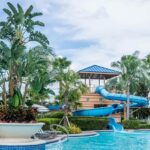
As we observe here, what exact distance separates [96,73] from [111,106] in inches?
217

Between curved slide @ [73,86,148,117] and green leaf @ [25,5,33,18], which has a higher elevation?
green leaf @ [25,5,33,18]

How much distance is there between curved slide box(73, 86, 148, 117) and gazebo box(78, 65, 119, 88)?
8.81 feet

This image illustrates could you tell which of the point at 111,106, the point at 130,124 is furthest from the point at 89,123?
the point at 111,106

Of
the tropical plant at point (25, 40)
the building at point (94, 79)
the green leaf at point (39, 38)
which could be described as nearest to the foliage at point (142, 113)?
the building at point (94, 79)

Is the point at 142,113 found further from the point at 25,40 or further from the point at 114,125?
the point at 25,40

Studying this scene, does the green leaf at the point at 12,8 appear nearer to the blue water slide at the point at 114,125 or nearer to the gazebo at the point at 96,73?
the blue water slide at the point at 114,125

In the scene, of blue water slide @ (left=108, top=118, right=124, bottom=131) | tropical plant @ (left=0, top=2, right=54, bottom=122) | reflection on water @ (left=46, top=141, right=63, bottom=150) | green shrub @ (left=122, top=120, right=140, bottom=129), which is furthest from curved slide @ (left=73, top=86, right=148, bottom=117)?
reflection on water @ (left=46, top=141, right=63, bottom=150)

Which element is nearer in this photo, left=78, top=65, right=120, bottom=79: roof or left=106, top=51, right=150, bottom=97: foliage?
left=106, top=51, right=150, bottom=97: foliage

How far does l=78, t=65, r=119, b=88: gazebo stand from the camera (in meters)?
45.9

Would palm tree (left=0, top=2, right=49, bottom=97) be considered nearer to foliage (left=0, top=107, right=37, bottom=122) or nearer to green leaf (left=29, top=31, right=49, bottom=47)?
green leaf (left=29, top=31, right=49, bottom=47)

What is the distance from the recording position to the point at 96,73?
46156 mm

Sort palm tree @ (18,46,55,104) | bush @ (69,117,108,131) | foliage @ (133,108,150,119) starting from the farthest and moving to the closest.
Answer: foliage @ (133,108,150,119) → bush @ (69,117,108,131) → palm tree @ (18,46,55,104)

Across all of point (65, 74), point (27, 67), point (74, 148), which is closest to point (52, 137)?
point (74, 148)

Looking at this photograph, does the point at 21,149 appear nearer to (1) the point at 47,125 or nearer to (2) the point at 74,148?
(2) the point at 74,148
